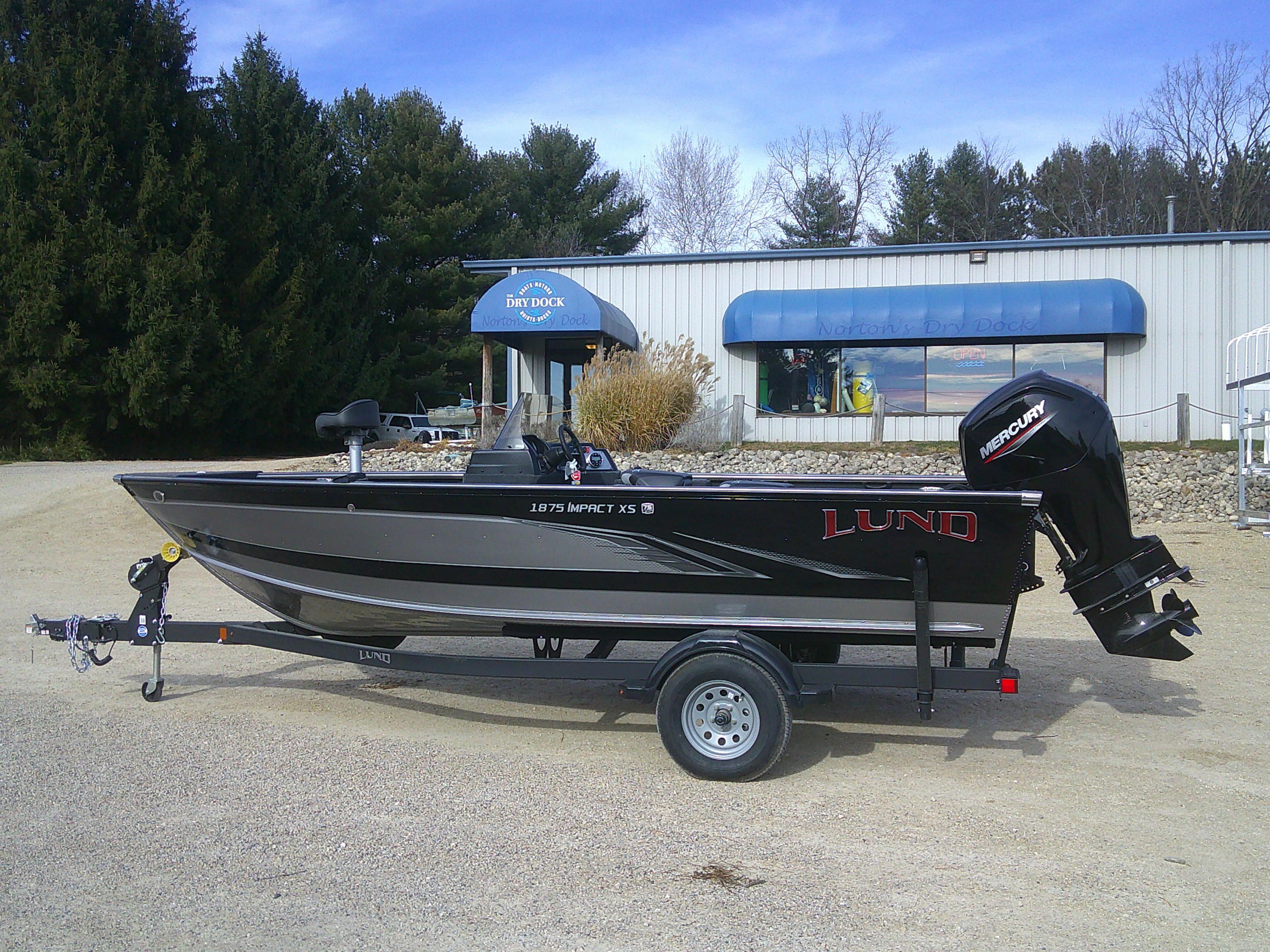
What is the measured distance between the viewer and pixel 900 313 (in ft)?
58.0

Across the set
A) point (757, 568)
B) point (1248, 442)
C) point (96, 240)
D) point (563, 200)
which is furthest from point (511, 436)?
point (563, 200)

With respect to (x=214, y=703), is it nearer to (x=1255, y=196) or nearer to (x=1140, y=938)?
(x=1140, y=938)

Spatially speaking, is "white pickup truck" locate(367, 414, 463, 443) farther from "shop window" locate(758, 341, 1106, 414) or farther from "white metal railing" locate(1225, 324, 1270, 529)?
"white metal railing" locate(1225, 324, 1270, 529)

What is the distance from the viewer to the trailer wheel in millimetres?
4320

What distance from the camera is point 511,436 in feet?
17.3

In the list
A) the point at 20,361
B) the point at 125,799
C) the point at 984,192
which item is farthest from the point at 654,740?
the point at 984,192

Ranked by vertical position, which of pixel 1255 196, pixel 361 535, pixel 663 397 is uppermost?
pixel 1255 196

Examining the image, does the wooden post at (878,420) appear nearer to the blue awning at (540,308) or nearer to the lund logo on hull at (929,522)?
the blue awning at (540,308)

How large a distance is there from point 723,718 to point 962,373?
50.5 ft

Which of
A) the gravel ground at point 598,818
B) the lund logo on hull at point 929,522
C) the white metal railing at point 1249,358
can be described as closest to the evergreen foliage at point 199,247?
the gravel ground at point 598,818

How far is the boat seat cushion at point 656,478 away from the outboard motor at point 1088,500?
1.65m

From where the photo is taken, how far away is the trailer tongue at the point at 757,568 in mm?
4262

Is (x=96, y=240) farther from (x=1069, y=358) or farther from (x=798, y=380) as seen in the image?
(x=1069, y=358)

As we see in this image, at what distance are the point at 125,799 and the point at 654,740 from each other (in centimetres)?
242
